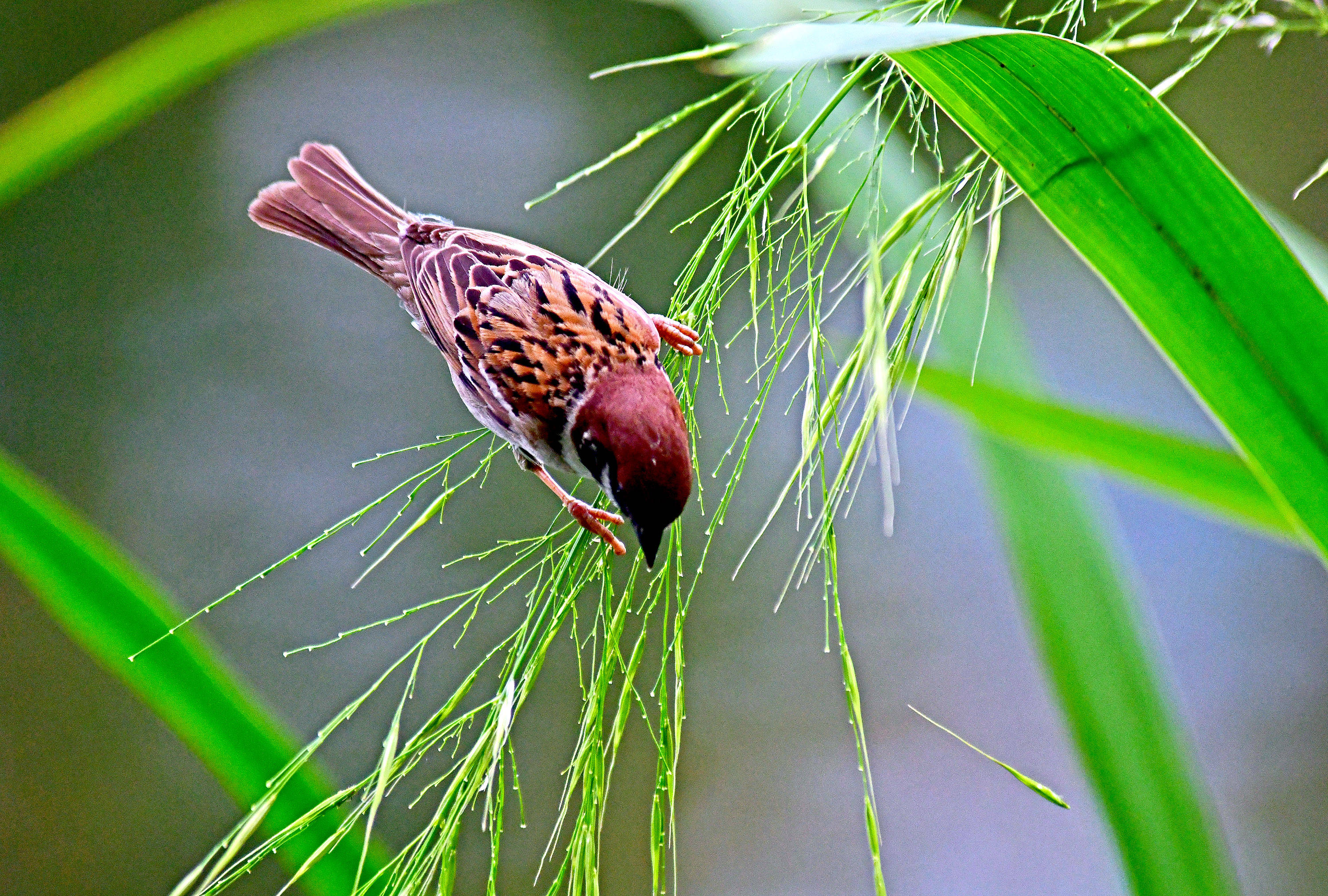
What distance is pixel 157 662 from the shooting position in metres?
0.61

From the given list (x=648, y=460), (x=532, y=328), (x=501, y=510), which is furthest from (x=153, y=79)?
(x=501, y=510)

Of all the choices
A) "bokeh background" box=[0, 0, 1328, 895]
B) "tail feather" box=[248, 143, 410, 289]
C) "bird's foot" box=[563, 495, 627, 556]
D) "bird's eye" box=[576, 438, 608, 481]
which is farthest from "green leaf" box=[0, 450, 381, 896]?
"bokeh background" box=[0, 0, 1328, 895]

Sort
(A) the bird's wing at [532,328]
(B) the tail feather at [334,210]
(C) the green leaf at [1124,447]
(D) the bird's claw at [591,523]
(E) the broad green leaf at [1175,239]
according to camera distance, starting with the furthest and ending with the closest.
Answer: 1. (B) the tail feather at [334,210]
2. (A) the bird's wing at [532,328]
3. (D) the bird's claw at [591,523]
4. (C) the green leaf at [1124,447]
5. (E) the broad green leaf at [1175,239]

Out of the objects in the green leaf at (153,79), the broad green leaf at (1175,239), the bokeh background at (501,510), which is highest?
the green leaf at (153,79)

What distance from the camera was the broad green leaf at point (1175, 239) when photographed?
1.20 feet

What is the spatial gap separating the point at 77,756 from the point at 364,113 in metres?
Answer: 2.42

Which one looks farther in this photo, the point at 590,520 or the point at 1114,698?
the point at 590,520

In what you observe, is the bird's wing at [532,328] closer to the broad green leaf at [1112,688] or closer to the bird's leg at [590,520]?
the bird's leg at [590,520]

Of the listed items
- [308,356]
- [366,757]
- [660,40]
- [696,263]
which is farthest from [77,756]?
[696,263]

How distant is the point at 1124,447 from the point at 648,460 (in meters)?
0.41

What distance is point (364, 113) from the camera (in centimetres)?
348

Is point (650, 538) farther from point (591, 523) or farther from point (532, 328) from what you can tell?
point (532, 328)

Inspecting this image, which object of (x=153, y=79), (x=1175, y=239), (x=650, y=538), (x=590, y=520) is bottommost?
(x=650, y=538)

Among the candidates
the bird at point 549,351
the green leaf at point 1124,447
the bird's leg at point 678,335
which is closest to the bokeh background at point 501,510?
the bird at point 549,351
